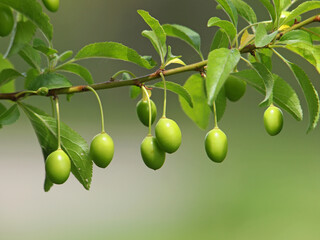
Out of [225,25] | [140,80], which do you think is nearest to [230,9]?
[225,25]

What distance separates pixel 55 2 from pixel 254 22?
25cm

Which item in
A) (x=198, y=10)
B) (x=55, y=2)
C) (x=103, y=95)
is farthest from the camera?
(x=198, y=10)

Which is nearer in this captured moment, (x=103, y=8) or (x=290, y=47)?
(x=290, y=47)

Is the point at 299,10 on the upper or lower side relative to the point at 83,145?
upper

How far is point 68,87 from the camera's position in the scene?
2.18 feet

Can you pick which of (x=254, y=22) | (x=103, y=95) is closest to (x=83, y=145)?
(x=254, y=22)

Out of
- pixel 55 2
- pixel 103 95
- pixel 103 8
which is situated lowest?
pixel 55 2

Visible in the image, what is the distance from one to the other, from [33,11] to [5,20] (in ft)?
0.11

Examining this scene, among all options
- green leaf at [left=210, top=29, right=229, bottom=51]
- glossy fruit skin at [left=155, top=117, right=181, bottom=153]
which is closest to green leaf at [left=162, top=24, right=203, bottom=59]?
green leaf at [left=210, top=29, right=229, bottom=51]

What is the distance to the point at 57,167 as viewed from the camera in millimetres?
630

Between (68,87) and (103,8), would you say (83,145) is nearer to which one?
(68,87)

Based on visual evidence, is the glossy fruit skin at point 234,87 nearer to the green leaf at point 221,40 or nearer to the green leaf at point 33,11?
the green leaf at point 221,40

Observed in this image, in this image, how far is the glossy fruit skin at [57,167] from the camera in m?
0.63

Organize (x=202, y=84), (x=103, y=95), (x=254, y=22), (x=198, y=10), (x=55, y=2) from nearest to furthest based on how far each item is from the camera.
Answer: (x=55, y=2) < (x=254, y=22) < (x=202, y=84) < (x=103, y=95) < (x=198, y=10)
